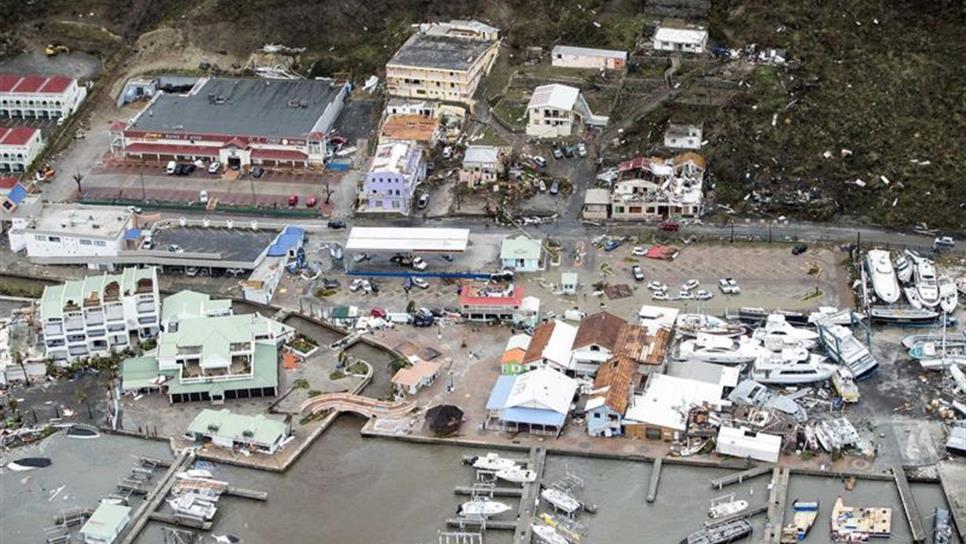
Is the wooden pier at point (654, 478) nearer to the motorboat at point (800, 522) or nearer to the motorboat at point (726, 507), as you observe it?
the motorboat at point (726, 507)

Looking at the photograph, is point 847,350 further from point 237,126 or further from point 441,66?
point 237,126

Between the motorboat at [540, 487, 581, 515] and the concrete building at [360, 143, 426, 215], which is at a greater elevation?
the concrete building at [360, 143, 426, 215]

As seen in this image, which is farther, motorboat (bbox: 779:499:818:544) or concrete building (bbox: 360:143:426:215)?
concrete building (bbox: 360:143:426:215)

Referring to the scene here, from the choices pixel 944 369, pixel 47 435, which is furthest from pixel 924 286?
pixel 47 435

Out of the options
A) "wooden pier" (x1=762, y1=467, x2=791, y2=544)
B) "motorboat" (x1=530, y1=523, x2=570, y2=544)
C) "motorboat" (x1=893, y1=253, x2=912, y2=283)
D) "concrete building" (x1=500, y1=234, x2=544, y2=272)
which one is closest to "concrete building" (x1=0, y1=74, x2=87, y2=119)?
"concrete building" (x1=500, y1=234, x2=544, y2=272)

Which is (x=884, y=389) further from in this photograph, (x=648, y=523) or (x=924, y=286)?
(x=648, y=523)

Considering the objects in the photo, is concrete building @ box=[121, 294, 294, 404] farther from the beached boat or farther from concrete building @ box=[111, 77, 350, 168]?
the beached boat

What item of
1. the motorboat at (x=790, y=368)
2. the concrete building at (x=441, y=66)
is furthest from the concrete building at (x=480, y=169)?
the motorboat at (x=790, y=368)
